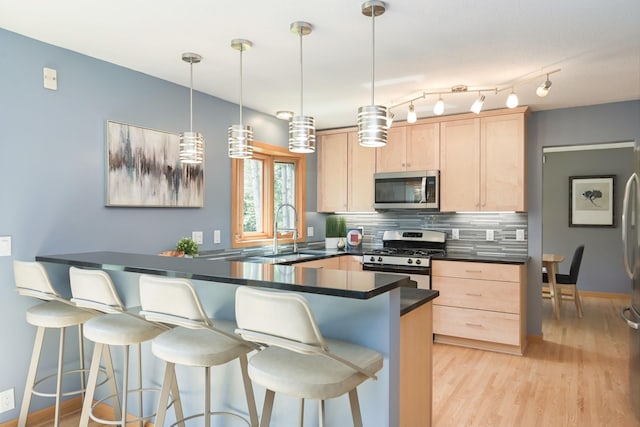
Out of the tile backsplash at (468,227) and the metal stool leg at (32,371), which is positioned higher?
the tile backsplash at (468,227)

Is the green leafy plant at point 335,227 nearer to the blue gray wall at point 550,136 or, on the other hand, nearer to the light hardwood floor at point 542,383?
the light hardwood floor at point 542,383

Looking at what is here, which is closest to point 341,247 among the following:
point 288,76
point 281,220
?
point 281,220

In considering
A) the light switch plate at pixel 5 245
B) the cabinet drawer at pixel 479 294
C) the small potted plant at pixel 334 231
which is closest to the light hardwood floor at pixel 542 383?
the cabinet drawer at pixel 479 294

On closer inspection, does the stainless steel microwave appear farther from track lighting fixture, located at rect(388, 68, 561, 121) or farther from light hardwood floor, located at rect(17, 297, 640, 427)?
light hardwood floor, located at rect(17, 297, 640, 427)

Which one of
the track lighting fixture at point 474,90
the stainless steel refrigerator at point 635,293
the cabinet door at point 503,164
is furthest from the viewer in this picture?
the cabinet door at point 503,164

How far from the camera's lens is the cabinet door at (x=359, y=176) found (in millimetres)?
4875

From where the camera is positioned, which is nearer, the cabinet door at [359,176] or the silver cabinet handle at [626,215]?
the silver cabinet handle at [626,215]

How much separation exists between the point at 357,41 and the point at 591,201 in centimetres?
574

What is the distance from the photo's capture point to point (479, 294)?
3.97m

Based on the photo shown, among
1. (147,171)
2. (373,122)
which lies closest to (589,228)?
(373,122)

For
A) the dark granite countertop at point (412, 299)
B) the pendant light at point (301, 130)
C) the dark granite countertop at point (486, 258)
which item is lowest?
the dark granite countertop at point (486, 258)

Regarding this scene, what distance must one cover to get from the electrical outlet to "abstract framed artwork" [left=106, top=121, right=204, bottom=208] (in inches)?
48.6

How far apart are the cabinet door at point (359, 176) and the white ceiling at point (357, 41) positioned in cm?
133

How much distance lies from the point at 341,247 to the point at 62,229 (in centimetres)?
302
